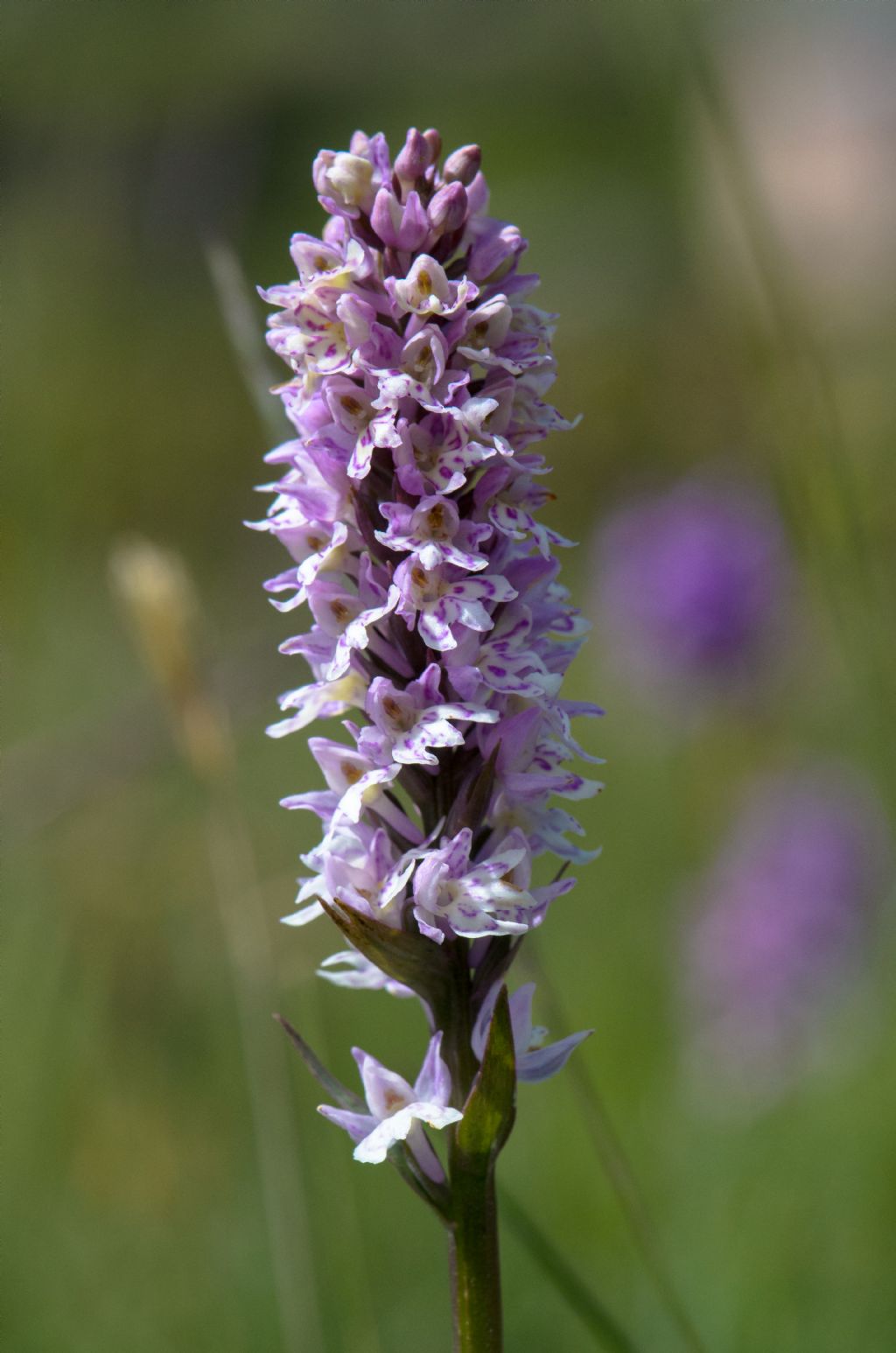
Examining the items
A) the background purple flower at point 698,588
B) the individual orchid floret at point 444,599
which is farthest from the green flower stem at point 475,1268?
the background purple flower at point 698,588

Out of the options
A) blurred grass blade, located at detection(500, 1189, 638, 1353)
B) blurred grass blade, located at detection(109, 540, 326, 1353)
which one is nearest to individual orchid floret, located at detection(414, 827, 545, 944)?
blurred grass blade, located at detection(500, 1189, 638, 1353)

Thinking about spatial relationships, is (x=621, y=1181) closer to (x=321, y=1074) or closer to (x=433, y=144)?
(x=321, y=1074)

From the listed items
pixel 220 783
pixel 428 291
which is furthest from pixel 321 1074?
pixel 220 783

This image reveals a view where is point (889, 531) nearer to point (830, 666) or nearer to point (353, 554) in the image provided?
point (830, 666)

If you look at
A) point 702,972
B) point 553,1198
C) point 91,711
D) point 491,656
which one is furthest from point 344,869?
point 91,711

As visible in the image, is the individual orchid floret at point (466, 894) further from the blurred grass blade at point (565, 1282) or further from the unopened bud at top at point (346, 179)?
the unopened bud at top at point (346, 179)

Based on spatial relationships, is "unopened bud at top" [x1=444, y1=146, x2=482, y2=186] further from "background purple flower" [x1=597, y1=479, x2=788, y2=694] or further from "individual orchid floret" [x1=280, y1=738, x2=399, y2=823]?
"background purple flower" [x1=597, y1=479, x2=788, y2=694]
